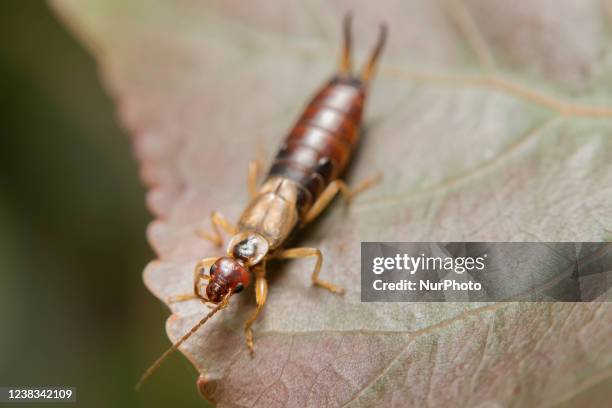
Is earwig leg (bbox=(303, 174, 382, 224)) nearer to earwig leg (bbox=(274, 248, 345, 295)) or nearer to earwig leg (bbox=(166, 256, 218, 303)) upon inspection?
earwig leg (bbox=(274, 248, 345, 295))

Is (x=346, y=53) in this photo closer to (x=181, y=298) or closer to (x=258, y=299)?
(x=258, y=299)

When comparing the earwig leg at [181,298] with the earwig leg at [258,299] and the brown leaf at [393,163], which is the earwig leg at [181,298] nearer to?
the brown leaf at [393,163]

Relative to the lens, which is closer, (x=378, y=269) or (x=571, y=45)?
(x=378, y=269)

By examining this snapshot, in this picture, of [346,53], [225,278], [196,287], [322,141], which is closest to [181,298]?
[196,287]

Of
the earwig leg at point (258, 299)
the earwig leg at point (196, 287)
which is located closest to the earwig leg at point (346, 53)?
the earwig leg at point (258, 299)

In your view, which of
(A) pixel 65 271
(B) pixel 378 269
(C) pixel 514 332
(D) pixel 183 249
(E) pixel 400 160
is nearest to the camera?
(C) pixel 514 332

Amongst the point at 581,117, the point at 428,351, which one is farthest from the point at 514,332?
the point at 581,117

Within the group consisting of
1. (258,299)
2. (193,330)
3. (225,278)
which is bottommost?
(193,330)

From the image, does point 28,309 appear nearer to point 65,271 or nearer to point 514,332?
point 65,271
